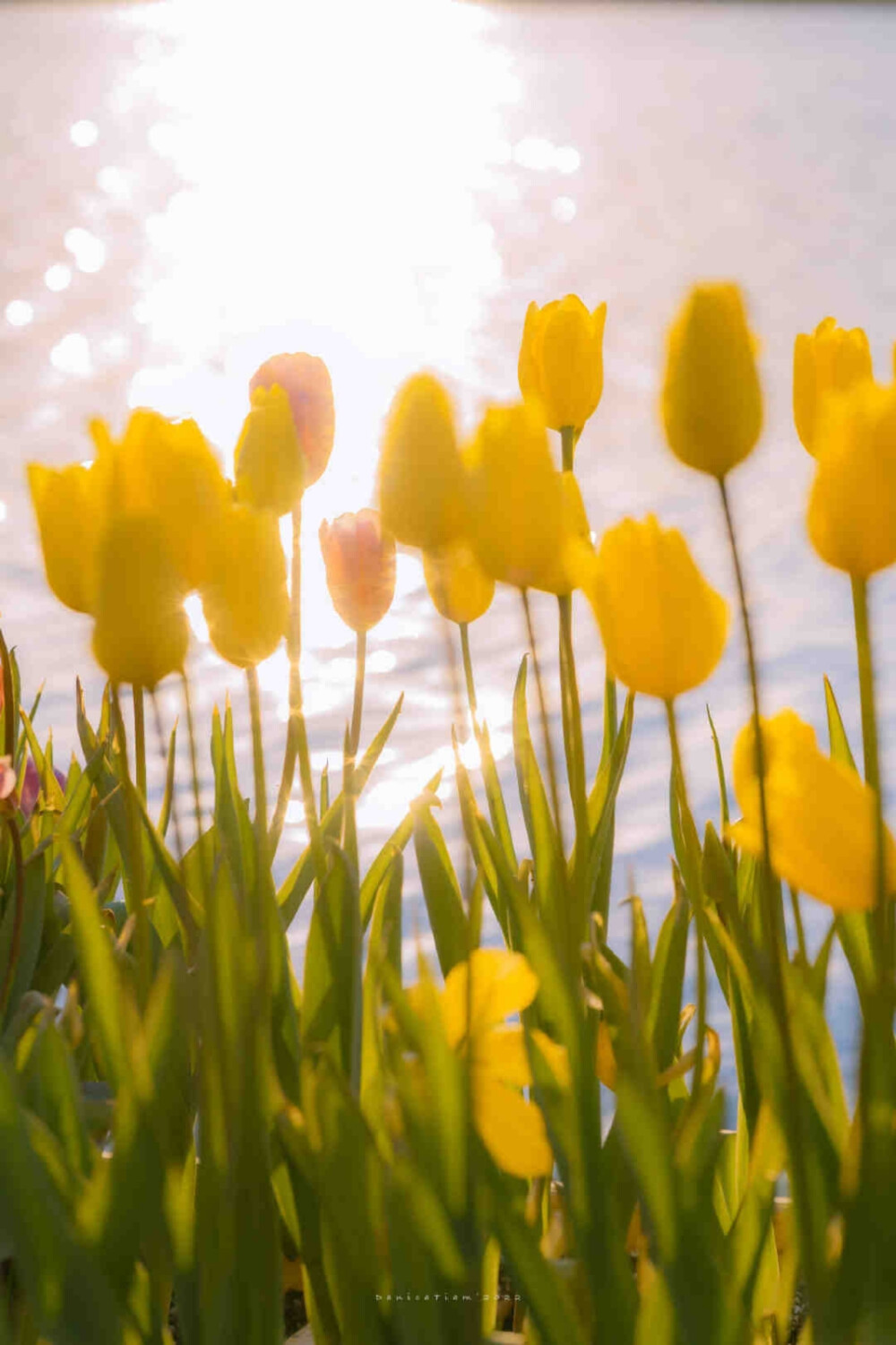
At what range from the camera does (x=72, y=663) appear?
166cm

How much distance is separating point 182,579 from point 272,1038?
0.19 meters

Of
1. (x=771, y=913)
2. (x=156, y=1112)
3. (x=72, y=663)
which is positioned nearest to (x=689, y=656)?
(x=771, y=913)

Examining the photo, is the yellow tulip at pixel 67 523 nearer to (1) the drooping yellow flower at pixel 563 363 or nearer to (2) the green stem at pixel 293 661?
(2) the green stem at pixel 293 661

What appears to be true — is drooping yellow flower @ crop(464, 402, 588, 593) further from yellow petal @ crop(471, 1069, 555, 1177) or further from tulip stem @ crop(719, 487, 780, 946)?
yellow petal @ crop(471, 1069, 555, 1177)

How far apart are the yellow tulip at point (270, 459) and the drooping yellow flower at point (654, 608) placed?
0.36 feet

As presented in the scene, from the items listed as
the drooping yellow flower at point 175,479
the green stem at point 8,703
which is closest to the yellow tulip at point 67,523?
the drooping yellow flower at point 175,479

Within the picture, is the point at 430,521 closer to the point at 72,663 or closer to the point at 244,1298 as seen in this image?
the point at 244,1298

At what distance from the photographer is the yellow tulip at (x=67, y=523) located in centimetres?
35

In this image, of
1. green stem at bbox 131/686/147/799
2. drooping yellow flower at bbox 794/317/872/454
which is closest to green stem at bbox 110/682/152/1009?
green stem at bbox 131/686/147/799

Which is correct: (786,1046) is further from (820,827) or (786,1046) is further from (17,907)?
(17,907)

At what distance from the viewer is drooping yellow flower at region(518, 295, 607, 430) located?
44 cm

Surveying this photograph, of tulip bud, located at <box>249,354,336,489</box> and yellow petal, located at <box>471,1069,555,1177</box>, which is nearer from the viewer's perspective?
yellow petal, located at <box>471,1069,555,1177</box>

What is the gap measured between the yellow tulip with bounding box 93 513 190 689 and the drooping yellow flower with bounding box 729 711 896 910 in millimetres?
148

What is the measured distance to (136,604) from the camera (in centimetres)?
32
